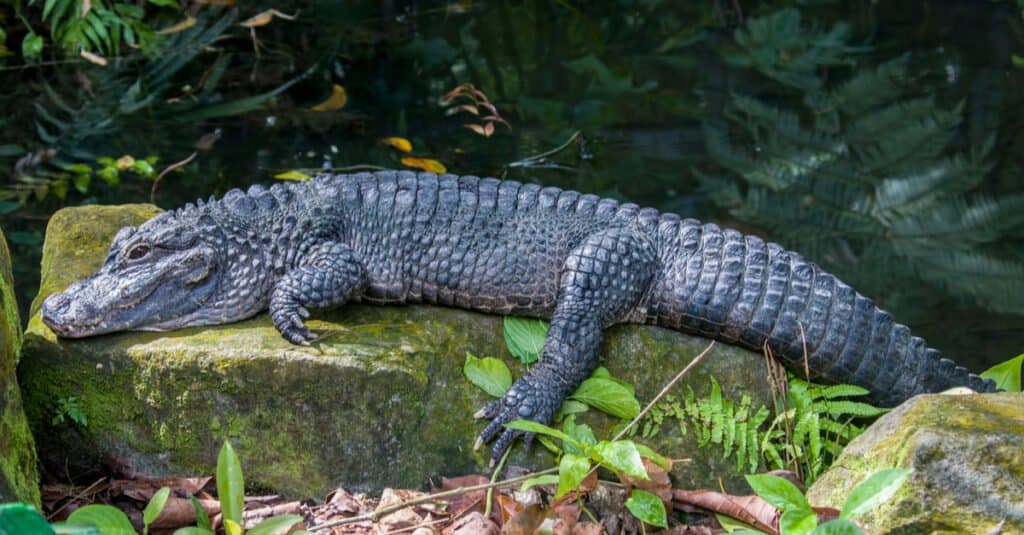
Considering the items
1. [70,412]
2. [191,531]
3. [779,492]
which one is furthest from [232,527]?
[779,492]

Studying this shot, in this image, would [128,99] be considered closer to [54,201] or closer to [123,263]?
[54,201]

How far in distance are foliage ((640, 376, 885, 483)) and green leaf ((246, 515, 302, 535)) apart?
1.50 metres

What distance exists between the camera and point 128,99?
9039 millimetres

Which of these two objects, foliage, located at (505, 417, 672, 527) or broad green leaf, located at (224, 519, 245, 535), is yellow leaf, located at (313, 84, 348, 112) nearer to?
foliage, located at (505, 417, 672, 527)

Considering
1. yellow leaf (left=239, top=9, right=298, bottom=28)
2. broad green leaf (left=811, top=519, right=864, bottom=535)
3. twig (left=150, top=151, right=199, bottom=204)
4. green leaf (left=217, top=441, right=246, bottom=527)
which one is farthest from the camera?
yellow leaf (left=239, top=9, right=298, bottom=28)

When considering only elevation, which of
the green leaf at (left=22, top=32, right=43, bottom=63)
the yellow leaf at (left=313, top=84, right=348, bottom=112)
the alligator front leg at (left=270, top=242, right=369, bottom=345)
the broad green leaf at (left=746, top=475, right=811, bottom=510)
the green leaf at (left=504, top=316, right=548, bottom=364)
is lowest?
the broad green leaf at (left=746, top=475, right=811, bottom=510)

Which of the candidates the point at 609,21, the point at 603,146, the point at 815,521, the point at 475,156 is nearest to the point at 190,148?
the point at 475,156

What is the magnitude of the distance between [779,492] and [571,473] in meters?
0.72

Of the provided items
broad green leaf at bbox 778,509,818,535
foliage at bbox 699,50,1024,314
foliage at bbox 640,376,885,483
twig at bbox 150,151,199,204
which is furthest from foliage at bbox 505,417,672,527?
twig at bbox 150,151,199,204

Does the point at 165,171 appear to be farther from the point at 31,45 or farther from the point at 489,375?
the point at 489,375

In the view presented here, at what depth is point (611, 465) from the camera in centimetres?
385

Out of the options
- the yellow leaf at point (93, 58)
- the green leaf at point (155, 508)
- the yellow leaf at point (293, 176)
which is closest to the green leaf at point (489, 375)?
the green leaf at point (155, 508)

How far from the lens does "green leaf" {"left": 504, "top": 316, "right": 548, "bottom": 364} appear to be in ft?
15.2

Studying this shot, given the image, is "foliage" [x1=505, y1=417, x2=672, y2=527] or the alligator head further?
the alligator head
